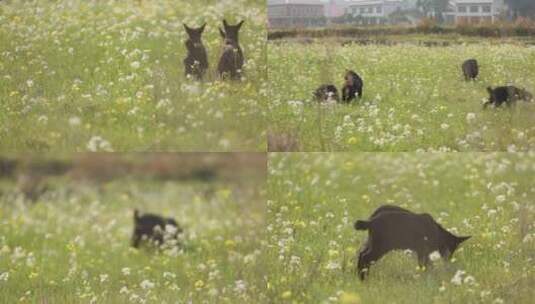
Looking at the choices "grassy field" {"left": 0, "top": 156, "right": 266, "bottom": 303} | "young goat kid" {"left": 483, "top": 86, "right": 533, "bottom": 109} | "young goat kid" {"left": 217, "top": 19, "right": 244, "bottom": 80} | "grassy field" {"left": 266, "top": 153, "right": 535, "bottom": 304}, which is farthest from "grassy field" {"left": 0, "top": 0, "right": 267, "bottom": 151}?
"young goat kid" {"left": 483, "top": 86, "right": 533, "bottom": 109}

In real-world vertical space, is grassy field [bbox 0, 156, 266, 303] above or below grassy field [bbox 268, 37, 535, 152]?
below

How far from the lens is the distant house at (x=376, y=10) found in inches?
350

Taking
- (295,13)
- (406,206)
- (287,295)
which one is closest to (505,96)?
(406,206)

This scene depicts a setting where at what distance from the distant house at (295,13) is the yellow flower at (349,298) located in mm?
2856

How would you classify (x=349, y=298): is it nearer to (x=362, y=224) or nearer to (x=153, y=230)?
(x=362, y=224)

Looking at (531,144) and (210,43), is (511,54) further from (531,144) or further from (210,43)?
(210,43)

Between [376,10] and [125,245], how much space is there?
3.60 metres

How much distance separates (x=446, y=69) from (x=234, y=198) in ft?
9.19

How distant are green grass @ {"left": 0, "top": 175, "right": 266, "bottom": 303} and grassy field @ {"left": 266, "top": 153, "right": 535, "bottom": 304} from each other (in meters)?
0.40

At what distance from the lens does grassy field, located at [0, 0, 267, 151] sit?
27.5 ft

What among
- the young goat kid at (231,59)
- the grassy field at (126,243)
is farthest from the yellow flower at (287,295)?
the young goat kid at (231,59)

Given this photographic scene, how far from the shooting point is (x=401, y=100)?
28.4ft

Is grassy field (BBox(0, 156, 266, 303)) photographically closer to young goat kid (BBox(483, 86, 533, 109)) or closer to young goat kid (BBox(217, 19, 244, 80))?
young goat kid (BBox(217, 19, 244, 80))

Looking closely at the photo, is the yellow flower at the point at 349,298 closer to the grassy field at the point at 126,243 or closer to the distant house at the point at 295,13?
the grassy field at the point at 126,243
